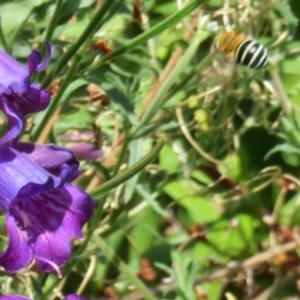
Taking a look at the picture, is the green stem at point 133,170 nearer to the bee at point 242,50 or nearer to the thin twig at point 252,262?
the bee at point 242,50

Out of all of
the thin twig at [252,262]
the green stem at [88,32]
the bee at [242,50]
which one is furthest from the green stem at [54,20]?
the thin twig at [252,262]

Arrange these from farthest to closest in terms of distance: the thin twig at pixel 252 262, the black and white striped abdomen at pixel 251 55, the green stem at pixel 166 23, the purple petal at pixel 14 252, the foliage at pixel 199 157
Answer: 1. the thin twig at pixel 252 262
2. the foliage at pixel 199 157
3. the black and white striped abdomen at pixel 251 55
4. the green stem at pixel 166 23
5. the purple petal at pixel 14 252

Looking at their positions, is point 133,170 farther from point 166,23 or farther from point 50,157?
point 166,23

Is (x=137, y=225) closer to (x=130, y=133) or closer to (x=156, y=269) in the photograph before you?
(x=156, y=269)

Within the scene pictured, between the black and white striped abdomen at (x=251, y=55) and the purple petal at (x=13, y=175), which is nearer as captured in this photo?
the purple petal at (x=13, y=175)

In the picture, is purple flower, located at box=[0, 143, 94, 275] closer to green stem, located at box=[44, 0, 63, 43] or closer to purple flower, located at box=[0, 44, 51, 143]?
purple flower, located at box=[0, 44, 51, 143]

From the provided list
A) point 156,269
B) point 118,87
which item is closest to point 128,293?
point 156,269
